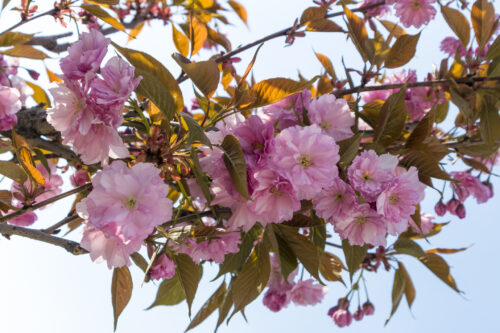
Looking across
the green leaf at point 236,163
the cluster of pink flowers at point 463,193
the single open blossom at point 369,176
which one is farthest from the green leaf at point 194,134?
the cluster of pink flowers at point 463,193

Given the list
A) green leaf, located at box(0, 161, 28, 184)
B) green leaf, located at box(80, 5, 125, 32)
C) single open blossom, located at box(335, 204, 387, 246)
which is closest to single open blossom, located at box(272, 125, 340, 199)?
single open blossom, located at box(335, 204, 387, 246)

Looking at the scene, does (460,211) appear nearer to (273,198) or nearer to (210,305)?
(210,305)

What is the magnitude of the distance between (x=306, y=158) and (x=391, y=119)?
33 cm

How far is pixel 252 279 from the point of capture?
1.00 metres

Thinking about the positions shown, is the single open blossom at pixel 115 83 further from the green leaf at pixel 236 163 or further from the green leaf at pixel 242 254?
the green leaf at pixel 242 254

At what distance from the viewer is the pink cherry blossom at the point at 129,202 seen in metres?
0.67

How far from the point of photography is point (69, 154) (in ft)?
3.67

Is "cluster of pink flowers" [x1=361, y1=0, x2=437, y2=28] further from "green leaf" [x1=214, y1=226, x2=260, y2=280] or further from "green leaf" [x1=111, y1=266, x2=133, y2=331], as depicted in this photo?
"green leaf" [x1=111, y1=266, x2=133, y2=331]

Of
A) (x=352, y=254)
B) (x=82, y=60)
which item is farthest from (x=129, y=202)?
(x=352, y=254)

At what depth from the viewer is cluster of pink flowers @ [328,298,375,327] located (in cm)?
177

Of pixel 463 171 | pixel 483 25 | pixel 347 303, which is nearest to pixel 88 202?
pixel 483 25

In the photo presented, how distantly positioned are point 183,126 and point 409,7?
1018 millimetres

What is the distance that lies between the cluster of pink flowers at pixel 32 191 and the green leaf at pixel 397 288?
3.54 feet

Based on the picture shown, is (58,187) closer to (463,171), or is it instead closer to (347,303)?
(347,303)
